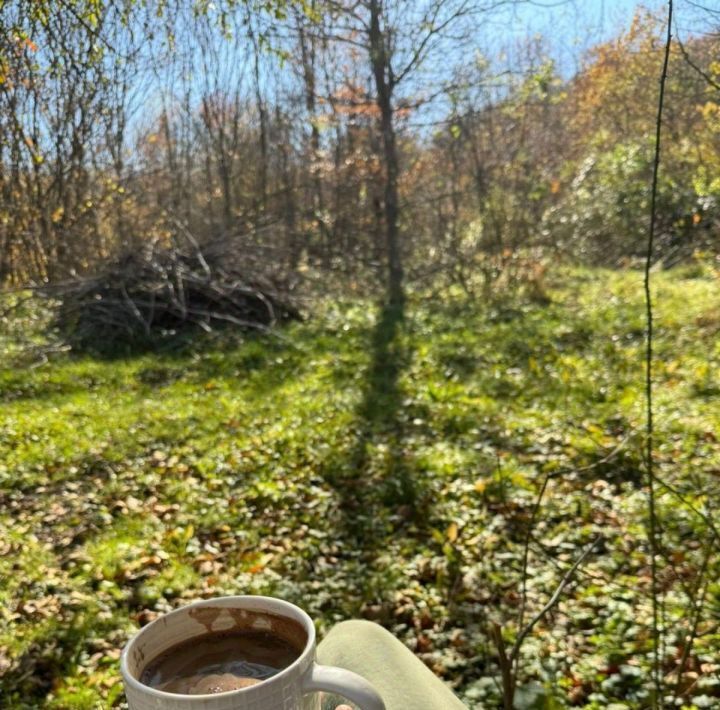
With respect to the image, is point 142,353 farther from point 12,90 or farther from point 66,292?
point 12,90

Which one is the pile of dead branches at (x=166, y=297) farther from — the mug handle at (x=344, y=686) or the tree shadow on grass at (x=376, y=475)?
the mug handle at (x=344, y=686)

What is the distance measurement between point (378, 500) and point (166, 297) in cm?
488

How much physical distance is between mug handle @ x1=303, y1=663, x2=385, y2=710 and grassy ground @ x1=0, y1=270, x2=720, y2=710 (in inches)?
38.0

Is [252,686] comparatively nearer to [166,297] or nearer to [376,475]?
[376,475]

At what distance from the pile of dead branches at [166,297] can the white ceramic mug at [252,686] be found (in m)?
7.02

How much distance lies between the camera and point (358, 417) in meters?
5.48

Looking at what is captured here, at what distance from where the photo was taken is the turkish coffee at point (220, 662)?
2.53 ft

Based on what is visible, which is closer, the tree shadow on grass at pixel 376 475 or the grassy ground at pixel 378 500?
the grassy ground at pixel 378 500

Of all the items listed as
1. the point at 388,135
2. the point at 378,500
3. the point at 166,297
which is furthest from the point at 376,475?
the point at 388,135

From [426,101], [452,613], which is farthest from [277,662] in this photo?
[426,101]

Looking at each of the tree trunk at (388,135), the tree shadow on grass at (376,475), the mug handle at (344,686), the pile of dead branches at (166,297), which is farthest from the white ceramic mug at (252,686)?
the tree trunk at (388,135)

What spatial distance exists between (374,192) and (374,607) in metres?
10.4

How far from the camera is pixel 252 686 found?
2.22 feet

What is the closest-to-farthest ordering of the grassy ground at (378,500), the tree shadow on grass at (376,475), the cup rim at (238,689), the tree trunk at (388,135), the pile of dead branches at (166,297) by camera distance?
1. the cup rim at (238,689)
2. the grassy ground at (378,500)
3. the tree shadow on grass at (376,475)
4. the pile of dead branches at (166,297)
5. the tree trunk at (388,135)
